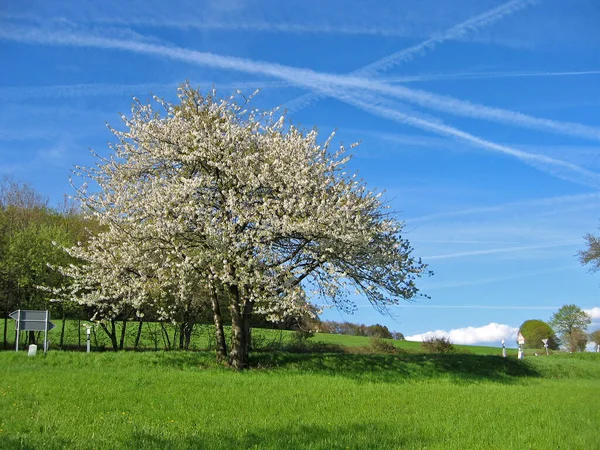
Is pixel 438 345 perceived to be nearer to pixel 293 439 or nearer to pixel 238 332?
pixel 238 332

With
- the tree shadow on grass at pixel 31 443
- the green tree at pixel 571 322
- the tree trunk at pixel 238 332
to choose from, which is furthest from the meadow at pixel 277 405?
the green tree at pixel 571 322

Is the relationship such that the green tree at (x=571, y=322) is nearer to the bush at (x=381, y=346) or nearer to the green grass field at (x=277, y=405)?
the bush at (x=381, y=346)

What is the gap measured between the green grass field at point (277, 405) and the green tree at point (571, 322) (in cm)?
5431

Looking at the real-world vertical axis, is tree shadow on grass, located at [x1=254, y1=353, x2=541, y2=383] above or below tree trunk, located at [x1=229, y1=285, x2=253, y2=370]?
below

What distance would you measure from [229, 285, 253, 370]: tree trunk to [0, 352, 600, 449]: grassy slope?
98 cm

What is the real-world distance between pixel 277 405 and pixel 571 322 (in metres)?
72.9

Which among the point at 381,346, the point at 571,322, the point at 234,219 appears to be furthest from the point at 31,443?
the point at 571,322

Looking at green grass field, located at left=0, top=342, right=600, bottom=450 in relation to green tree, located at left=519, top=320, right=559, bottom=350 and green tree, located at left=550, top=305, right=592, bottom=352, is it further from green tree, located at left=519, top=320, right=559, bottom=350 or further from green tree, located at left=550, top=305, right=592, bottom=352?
green tree, located at left=519, top=320, right=559, bottom=350

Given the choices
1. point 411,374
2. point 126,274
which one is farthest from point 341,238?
point 126,274

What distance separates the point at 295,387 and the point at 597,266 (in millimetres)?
41126

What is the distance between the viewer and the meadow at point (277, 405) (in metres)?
11.0

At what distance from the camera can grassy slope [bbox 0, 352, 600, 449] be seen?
36.1 ft

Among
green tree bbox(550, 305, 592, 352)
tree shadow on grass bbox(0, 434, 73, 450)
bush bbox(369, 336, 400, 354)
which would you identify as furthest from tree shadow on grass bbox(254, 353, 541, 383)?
green tree bbox(550, 305, 592, 352)

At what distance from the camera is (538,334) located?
3442 inches
